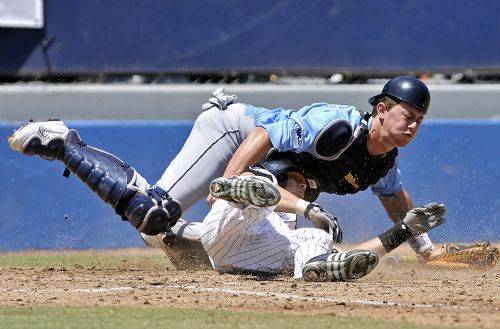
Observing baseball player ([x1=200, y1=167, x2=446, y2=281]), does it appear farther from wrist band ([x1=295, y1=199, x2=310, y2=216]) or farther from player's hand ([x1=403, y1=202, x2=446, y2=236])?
wrist band ([x1=295, y1=199, x2=310, y2=216])

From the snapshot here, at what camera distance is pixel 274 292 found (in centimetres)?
545

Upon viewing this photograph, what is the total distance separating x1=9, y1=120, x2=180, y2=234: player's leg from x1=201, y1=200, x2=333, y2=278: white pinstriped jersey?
11.7 inches

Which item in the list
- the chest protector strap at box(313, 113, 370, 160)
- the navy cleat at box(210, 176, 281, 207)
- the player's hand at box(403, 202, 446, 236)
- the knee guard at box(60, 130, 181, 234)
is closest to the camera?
the navy cleat at box(210, 176, 281, 207)

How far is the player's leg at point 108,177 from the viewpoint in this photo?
20.5 feet

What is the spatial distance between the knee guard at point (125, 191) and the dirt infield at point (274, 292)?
348 millimetres

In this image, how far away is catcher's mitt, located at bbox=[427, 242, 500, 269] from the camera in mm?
7023

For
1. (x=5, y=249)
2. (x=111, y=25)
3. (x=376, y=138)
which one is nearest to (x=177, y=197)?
(x=376, y=138)

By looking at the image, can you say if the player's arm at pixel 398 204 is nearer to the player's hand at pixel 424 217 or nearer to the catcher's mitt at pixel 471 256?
the catcher's mitt at pixel 471 256

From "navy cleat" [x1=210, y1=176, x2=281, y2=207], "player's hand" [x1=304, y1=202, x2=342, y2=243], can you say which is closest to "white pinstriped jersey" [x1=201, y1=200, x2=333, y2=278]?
"player's hand" [x1=304, y1=202, x2=342, y2=243]

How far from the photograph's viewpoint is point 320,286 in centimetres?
566

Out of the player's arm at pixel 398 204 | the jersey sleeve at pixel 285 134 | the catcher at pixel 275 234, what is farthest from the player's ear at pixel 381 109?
the player's arm at pixel 398 204

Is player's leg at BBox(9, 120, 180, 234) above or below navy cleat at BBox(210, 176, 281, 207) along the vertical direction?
below

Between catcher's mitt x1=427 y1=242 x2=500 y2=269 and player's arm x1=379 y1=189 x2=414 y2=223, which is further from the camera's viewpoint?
player's arm x1=379 y1=189 x2=414 y2=223

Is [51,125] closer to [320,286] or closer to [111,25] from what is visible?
[320,286]
